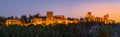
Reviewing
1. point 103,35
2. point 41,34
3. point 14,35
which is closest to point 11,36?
point 14,35

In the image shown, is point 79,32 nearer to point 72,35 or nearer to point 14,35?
point 72,35

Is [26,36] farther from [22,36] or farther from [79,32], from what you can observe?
[79,32]

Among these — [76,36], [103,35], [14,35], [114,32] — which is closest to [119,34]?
[114,32]

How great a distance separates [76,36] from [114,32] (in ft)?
5.31

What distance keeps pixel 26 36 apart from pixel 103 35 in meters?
5.95

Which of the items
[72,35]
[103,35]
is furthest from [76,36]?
[103,35]

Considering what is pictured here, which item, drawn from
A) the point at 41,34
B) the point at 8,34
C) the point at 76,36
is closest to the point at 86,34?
the point at 76,36

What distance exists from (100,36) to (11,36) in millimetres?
6440

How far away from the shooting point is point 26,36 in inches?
590

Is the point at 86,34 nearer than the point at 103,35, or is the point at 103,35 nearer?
the point at 103,35

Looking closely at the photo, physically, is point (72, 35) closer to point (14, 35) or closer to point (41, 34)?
point (41, 34)

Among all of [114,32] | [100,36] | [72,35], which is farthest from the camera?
[72,35]

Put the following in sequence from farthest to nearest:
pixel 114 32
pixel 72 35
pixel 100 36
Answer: pixel 72 35, pixel 114 32, pixel 100 36

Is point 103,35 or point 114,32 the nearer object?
point 103,35
